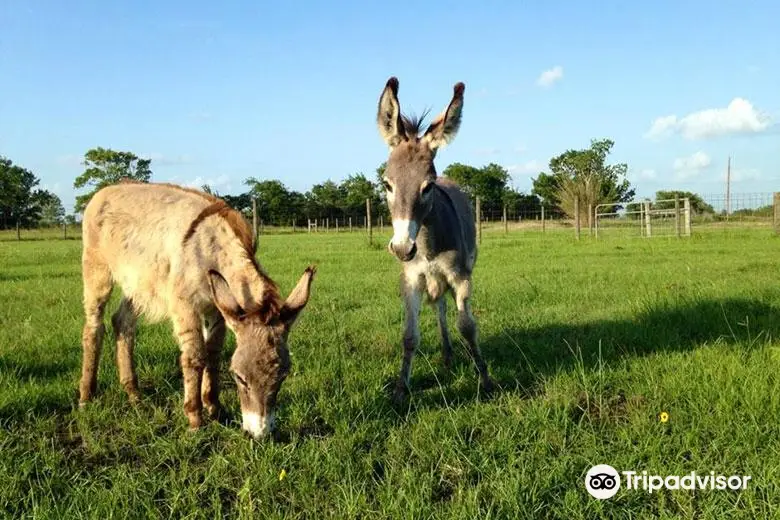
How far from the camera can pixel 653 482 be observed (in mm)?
2627

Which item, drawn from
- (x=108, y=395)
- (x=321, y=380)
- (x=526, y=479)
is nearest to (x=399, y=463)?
(x=526, y=479)

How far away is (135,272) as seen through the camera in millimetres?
4074

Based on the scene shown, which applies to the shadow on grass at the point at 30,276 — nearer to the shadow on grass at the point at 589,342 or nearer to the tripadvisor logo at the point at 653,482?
the shadow on grass at the point at 589,342

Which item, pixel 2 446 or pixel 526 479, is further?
pixel 2 446

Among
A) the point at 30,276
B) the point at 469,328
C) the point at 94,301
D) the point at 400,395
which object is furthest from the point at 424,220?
the point at 30,276

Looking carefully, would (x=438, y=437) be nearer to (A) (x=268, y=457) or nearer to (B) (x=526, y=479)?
(B) (x=526, y=479)

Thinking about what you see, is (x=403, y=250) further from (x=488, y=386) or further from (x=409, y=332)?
(x=488, y=386)

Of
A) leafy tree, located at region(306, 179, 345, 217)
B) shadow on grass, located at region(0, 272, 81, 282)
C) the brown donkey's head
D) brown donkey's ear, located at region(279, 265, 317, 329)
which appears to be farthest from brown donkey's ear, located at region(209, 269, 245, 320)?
leafy tree, located at region(306, 179, 345, 217)

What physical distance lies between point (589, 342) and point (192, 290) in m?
3.77

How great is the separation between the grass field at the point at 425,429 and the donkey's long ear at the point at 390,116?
6.52 ft

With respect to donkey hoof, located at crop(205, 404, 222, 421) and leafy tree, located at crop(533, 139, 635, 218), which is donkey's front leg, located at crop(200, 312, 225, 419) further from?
leafy tree, located at crop(533, 139, 635, 218)

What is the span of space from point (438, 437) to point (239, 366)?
1.25m

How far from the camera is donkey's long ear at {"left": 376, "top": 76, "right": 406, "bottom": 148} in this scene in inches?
168

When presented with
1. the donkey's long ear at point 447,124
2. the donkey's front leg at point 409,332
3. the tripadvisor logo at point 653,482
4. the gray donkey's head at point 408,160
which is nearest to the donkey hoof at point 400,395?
the donkey's front leg at point 409,332
